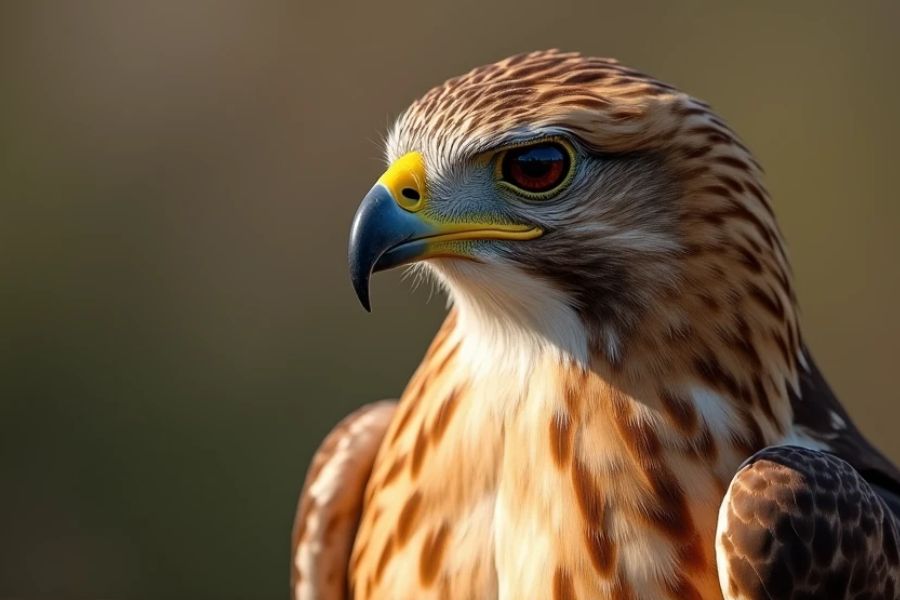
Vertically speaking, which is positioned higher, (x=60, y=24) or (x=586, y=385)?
(x=60, y=24)

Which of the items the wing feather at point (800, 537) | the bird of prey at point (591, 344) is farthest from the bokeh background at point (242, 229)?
the wing feather at point (800, 537)

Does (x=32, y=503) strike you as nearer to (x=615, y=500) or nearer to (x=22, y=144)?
(x=22, y=144)

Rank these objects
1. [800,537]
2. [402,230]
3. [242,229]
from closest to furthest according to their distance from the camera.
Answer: [800,537] → [402,230] → [242,229]

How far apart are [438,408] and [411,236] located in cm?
41

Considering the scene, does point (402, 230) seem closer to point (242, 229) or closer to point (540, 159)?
point (540, 159)

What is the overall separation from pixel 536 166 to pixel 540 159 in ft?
0.06

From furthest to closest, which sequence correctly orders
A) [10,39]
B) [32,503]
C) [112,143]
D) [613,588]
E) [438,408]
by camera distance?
1. [10,39]
2. [112,143]
3. [32,503]
4. [438,408]
5. [613,588]

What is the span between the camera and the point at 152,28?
973 cm

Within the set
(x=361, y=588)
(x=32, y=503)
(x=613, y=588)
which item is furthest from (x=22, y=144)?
(x=613, y=588)

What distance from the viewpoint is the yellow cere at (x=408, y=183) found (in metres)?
3.16

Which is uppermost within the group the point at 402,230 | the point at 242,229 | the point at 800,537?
the point at 402,230

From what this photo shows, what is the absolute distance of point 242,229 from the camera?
852cm

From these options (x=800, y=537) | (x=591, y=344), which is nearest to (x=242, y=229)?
(x=591, y=344)

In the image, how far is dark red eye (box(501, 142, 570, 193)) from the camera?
10.3 feet
